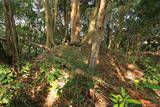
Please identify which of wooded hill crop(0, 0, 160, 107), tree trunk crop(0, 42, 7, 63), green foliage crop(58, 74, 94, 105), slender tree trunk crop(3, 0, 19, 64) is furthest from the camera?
tree trunk crop(0, 42, 7, 63)

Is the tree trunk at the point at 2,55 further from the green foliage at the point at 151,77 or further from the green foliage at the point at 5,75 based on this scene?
the green foliage at the point at 151,77

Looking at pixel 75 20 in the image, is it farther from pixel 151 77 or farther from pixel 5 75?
pixel 151 77

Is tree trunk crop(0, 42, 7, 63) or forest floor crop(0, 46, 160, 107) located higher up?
tree trunk crop(0, 42, 7, 63)

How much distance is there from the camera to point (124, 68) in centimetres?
526

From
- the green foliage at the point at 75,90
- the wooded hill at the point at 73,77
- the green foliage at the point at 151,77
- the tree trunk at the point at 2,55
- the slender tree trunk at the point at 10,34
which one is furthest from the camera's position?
the tree trunk at the point at 2,55

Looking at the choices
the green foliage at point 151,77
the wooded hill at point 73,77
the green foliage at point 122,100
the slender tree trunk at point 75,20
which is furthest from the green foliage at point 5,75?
the slender tree trunk at point 75,20

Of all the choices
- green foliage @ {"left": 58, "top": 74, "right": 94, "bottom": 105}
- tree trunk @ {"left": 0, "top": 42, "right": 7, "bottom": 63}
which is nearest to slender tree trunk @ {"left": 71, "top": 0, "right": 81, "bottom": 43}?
green foliage @ {"left": 58, "top": 74, "right": 94, "bottom": 105}

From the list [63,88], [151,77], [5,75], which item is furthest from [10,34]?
[151,77]

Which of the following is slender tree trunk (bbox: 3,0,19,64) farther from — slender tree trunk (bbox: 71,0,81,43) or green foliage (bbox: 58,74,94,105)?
slender tree trunk (bbox: 71,0,81,43)

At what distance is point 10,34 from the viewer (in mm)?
2943

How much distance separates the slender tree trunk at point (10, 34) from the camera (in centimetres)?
282

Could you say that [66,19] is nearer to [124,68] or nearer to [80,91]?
[124,68]

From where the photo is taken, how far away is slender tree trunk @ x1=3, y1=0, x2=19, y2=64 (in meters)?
2.82

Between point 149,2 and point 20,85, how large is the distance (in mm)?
8862
